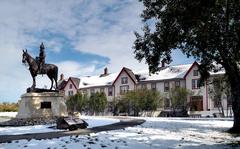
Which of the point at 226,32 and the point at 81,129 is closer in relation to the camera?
the point at 226,32

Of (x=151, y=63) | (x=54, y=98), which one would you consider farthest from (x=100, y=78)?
(x=151, y=63)

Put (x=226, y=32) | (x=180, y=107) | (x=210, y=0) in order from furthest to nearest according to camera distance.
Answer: (x=180, y=107) → (x=226, y=32) → (x=210, y=0)

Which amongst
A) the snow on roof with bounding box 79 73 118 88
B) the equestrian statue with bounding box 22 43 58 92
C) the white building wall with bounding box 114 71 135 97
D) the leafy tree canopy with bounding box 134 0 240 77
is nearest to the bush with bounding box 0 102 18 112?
the white building wall with bounding box 114 71 135 97

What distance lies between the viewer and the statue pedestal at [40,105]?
115 ft

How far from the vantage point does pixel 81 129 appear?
2648 cm

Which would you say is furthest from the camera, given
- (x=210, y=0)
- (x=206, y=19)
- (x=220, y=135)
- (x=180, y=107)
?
(x=180, y=107)

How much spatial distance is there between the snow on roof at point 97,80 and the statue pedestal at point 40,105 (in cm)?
5166

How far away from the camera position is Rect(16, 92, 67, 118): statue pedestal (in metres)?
34.9

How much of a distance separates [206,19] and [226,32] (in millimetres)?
2188

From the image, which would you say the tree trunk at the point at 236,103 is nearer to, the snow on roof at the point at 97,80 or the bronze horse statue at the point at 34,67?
the bronze horse statue at the point at 34,67

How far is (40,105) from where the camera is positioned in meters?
35.4

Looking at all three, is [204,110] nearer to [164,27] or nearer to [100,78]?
[100,78]

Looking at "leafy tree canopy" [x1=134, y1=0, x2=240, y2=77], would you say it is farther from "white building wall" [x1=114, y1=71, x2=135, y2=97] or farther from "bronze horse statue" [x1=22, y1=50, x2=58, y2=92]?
"white building wall" [x1=114, y1=71, x2=135, y2=97]

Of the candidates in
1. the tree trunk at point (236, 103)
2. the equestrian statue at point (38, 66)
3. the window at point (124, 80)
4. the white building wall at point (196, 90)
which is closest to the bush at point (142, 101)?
the white building wall at point (196, 90)
